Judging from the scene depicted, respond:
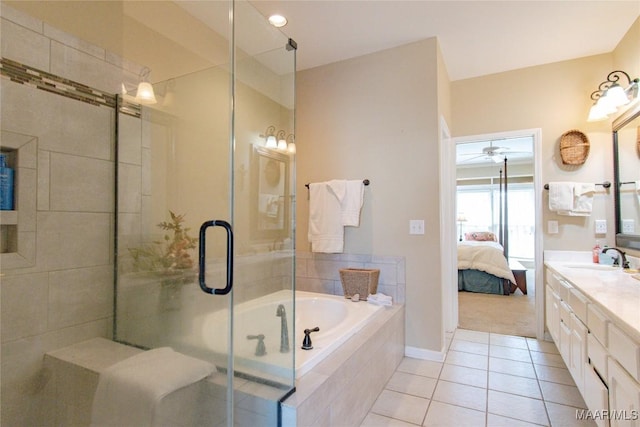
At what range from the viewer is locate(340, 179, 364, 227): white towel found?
9.63ft

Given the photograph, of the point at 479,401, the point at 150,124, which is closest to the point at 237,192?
the point at 150,124

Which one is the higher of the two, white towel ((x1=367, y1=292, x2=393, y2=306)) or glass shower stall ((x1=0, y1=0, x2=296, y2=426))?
glass shower stall ((x1=0, y1=0, x2=296, y2=426))

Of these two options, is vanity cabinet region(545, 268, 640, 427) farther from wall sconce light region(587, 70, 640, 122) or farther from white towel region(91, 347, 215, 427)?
white towel region(91, 347, 215, 427)

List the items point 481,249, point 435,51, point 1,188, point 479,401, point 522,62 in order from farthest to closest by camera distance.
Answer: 1. point 481,249
2. point 522,62
3. point 435,51
4. point 479,401
5. point 1,188

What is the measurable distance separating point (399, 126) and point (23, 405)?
2.93 meters

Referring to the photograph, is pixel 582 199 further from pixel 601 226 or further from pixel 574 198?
pixel 601 226

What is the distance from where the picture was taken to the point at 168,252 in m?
1.89

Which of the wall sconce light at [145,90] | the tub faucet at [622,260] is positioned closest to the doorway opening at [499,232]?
the tub faucet at [622,260]

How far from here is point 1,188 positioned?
4.52 feet

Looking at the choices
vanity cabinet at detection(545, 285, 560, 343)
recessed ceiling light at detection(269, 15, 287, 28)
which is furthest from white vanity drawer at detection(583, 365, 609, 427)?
recessed ceiling light at detection(269, 15, 287, 28)

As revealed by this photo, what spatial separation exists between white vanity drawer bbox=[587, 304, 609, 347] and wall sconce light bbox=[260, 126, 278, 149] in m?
1.90

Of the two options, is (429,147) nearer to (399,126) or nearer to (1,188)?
(399,126)

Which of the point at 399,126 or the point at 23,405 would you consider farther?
the point at 399,126

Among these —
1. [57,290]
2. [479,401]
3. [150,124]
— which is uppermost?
[150,124]
